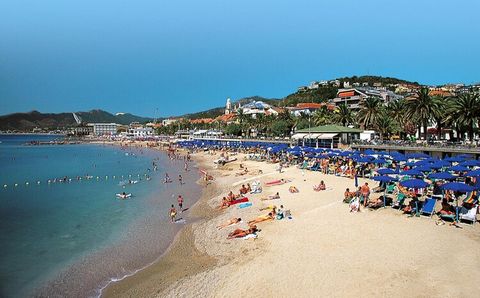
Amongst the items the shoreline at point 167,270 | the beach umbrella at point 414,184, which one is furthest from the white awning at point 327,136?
the shoreline at point 167,270

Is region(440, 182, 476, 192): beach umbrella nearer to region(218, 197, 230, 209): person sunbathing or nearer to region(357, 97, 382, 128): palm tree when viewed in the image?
region(218, 197, 230, 209): person sunbathing

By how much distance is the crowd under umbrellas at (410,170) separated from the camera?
49.1 feet

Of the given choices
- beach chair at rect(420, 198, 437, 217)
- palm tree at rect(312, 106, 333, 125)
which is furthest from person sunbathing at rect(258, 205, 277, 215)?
palm tree at rect(312, 106, 333, 125)

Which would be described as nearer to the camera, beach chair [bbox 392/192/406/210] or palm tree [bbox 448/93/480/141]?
beach chair [bbox 392/192/406/210]

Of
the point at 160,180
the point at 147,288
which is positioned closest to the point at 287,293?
the point at 147,288

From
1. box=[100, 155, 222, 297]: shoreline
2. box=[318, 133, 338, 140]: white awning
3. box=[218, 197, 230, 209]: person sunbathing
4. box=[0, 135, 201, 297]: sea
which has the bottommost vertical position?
box=[0, 135, 201, 297]: sea

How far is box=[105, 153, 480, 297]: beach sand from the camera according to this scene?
9.34 meters

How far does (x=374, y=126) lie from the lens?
2055 inches

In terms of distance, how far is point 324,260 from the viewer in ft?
36.6

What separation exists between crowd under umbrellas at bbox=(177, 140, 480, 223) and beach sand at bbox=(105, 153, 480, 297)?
1469 millimetres

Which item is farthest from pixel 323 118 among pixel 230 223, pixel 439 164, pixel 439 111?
pixel 230 223

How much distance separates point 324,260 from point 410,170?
10.5m

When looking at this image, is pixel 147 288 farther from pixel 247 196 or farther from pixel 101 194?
pixel 101 194

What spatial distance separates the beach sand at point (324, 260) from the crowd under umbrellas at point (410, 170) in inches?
57.8
